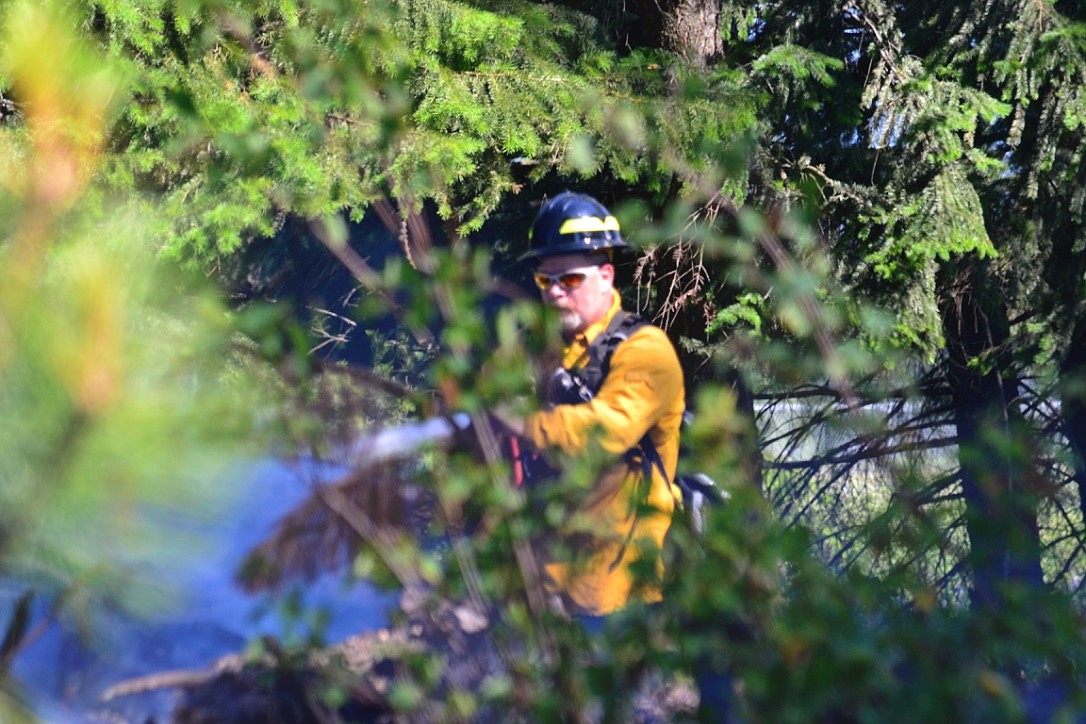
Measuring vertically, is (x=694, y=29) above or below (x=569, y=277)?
below

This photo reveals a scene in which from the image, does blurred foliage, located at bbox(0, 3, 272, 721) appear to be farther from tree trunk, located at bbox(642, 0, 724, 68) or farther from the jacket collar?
tree trunk, located at bbox(642, 0, 724, 68)

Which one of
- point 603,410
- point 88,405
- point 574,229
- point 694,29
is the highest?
point 88,405

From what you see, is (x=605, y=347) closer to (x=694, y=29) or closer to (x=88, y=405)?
(x=88, y=405)

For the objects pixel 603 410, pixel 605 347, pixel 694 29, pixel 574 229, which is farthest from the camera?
pixel 694 29

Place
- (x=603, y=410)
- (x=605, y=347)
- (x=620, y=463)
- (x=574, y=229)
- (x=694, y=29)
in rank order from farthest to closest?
(x=694, y=29) → (x=574, y=229) → (x=605, y=347) → (x=603, y=410) → (x=620, y=463)

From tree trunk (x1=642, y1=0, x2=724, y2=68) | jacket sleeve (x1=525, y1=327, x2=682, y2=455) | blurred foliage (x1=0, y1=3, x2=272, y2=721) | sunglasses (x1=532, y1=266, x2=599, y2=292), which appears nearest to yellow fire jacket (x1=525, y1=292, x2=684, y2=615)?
jacket sleeve (x1=525, y1=327, x2=682, y2=455)

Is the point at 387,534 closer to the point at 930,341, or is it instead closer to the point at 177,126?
the point at 177,126

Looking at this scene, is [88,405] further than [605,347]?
No

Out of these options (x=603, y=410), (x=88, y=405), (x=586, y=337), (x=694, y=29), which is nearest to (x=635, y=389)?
(x=603, y=410)

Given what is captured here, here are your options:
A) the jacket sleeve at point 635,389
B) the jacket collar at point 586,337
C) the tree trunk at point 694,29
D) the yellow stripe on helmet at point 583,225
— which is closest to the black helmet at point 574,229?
the yellow stripe on helmet at point 583,225

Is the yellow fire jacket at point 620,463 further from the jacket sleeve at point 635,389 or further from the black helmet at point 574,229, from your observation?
the black helmet at point 574,229

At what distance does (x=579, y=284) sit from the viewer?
2.74 meters

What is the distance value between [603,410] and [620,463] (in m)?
0.32

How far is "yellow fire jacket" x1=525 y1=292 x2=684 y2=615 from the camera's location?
1.70m
